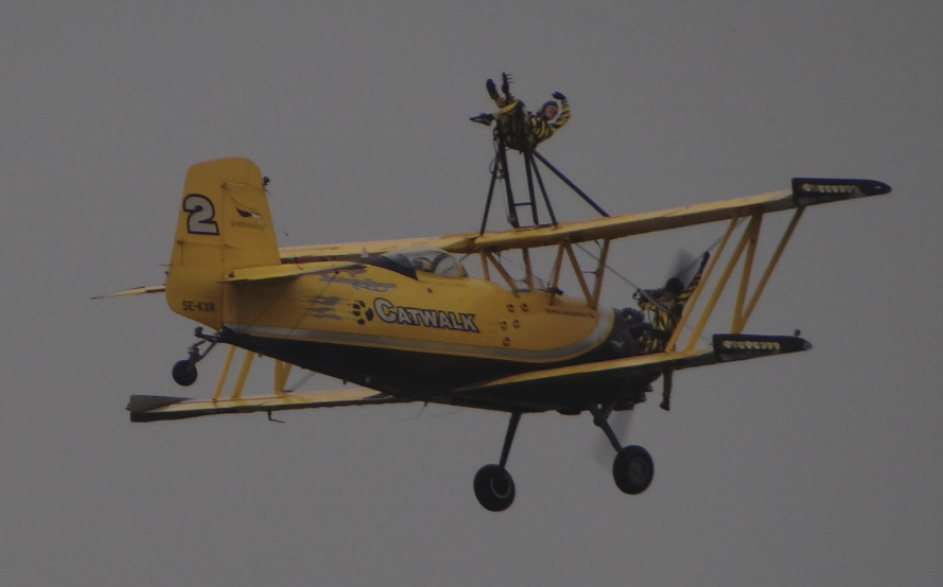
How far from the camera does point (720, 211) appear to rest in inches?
1161

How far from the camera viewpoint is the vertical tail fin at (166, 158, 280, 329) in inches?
1067

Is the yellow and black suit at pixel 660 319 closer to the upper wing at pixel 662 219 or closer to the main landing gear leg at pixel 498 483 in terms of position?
the upper wing at pixel 662 219

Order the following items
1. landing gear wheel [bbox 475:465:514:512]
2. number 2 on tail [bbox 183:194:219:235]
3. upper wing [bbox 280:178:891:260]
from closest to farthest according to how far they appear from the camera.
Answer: number 2 on tail [bbox 183:194:219:235], upper wing [bbox 280:178:891:260], landing gear wheel [bbox 475:465:514:512]

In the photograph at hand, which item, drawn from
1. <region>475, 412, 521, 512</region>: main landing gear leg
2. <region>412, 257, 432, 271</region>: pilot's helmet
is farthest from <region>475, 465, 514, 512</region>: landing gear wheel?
<region>412, 257, 432, 271</region>: pilot's helmet

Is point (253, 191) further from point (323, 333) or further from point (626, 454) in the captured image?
point (626, 454)

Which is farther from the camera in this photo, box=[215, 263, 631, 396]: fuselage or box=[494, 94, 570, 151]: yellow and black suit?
box=[494, 94, 570, 151]: yellow and black suit

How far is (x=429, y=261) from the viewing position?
29250mm

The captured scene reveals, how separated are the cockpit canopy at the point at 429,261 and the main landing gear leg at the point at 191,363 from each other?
2.62 m

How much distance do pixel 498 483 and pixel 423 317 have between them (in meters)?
3.05

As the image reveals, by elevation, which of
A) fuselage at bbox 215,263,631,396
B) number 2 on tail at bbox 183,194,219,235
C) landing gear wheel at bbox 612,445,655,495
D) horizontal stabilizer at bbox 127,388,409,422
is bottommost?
horizontal stabilizer at bbox 127,388,409,422

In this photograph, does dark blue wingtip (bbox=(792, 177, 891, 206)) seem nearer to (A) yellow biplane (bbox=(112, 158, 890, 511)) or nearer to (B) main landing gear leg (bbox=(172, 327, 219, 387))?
(A) yellow biplane (bbox=(112, 158, 890, 511))

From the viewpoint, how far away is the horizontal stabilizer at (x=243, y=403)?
31.1 m

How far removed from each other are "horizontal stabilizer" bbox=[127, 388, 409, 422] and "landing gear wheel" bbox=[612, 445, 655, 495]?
9.92 feet

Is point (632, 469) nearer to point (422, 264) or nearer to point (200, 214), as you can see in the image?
point (422, 264)
